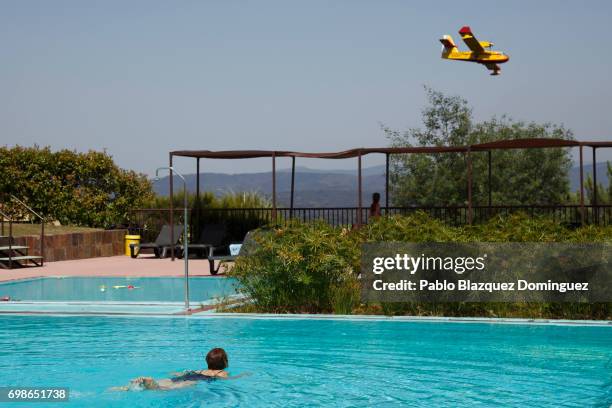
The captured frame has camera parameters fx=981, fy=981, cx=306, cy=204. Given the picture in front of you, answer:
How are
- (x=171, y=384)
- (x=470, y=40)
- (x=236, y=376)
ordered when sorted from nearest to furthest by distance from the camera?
(x=171, y=384) < (x=236, y=376) < (x=470, y=40)

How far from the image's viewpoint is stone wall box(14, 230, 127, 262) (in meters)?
24.2

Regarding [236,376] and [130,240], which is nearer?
[236,376]

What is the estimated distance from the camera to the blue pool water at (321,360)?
320 inches

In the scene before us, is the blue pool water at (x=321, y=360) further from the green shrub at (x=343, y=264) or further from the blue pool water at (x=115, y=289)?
the blue pool water at (x=115, y=289)

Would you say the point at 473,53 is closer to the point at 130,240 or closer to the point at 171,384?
Answer: the point at 130,240

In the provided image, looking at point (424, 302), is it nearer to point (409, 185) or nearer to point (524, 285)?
point (524, 285)

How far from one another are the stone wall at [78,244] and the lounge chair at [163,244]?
1197 mm

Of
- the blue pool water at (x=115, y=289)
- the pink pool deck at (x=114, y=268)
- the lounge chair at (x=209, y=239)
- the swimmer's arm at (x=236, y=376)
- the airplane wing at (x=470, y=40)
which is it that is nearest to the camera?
the swimmer's arm at (x=236, y=376)

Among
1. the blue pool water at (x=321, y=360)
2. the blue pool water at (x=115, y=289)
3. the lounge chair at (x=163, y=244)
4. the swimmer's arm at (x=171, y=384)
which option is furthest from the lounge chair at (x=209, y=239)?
the swimmer's arm at (x=171, y=384)

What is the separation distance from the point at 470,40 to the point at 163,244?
1808 cm

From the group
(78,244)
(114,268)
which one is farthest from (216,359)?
(78,244)

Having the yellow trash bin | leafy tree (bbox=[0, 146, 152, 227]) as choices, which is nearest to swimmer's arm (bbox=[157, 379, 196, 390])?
the yellow trash bin

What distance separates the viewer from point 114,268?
21516mm

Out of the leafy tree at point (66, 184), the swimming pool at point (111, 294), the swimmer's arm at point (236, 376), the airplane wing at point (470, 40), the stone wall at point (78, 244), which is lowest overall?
the swimmer's arm at point (236, 376)
